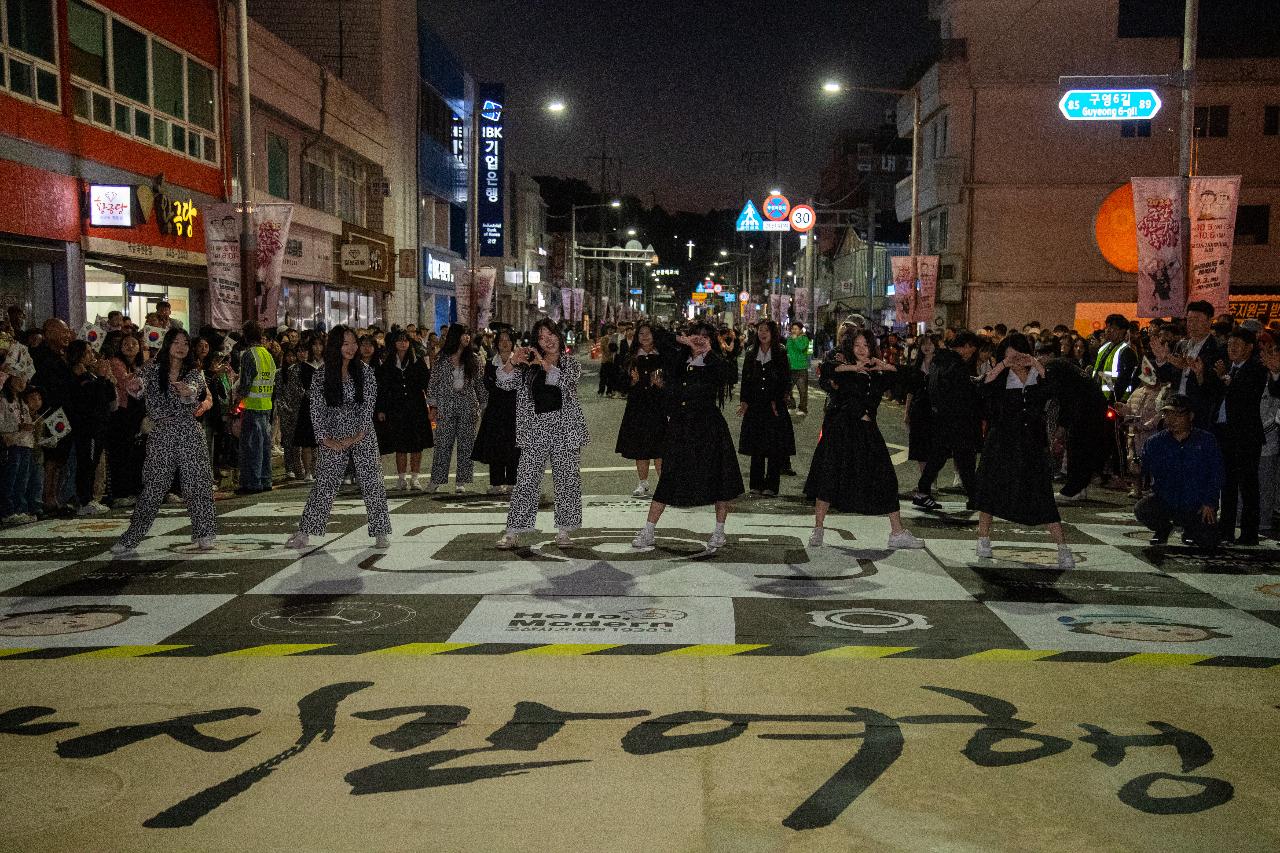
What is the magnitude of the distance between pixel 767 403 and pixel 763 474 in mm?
891

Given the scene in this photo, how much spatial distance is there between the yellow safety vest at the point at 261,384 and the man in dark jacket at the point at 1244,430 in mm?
9594

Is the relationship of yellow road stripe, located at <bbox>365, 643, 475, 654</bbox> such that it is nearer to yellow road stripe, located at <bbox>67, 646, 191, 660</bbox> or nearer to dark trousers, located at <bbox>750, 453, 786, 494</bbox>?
yellow road stripe, located at <bbox>67, 646, 191, 660</bbox>

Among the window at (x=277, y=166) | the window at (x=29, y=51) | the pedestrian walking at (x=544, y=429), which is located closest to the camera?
the pedestrian walking at (x=544, y=429)

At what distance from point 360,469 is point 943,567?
4.62 meters

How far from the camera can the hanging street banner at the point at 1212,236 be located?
1575cm

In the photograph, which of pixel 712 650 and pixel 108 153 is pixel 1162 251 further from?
pixel 108 153

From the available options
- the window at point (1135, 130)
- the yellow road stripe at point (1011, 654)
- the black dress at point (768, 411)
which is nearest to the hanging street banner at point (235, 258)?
the black dress at point (768, 411)

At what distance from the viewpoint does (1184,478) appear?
398 inches

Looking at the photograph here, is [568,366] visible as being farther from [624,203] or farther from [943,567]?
[624,203]

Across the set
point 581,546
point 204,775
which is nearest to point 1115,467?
point 581,546

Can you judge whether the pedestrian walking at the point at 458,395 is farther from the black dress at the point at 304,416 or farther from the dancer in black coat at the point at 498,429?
the black dress at the point at 304,416

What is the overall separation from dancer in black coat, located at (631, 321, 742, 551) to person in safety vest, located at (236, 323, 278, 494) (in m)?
Answer: 5.51

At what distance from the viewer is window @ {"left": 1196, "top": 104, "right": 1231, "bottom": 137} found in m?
39.2

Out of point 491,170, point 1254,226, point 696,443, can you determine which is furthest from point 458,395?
point 1254,226
